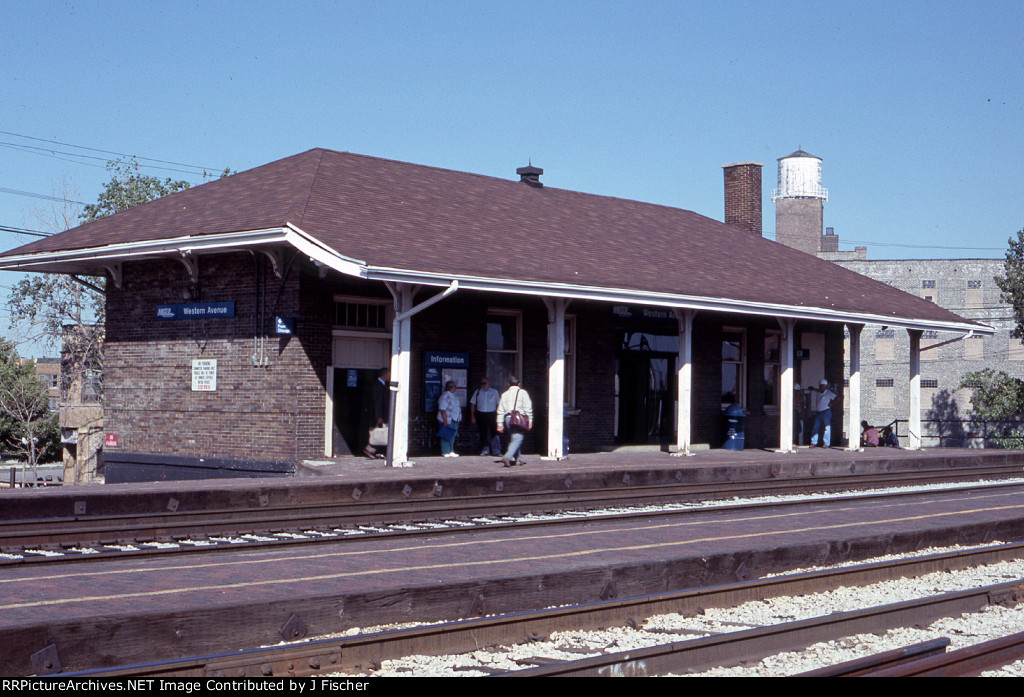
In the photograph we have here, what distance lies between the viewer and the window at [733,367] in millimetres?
24609

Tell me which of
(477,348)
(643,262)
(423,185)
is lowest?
(477,348)

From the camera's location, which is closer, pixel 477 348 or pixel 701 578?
pixel 701 578

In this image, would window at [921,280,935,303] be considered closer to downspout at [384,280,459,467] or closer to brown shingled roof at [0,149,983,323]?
brown shingled roof at [0,149,983,323]

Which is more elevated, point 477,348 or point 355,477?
point 477,348

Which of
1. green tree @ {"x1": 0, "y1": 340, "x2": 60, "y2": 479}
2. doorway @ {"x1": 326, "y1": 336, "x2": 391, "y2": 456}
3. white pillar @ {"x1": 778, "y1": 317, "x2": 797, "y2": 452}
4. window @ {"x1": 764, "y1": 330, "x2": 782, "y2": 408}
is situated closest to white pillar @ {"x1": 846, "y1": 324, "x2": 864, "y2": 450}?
window @ {"x1": 764, "y1": 330, "x2": 782, "y2": 408}

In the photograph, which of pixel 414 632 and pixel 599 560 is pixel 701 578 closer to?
pixel 599 560

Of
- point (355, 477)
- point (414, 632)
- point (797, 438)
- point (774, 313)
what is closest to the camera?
point (414, 632)

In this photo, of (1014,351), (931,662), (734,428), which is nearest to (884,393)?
(1014,351)

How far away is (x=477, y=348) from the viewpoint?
64.4ft

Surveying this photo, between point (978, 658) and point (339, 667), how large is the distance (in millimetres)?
3326

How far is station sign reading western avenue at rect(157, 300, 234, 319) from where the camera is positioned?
18234 millimetres

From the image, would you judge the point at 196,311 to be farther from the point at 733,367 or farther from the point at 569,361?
the point at 733,367

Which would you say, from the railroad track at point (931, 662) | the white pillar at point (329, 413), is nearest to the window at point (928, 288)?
the white pillar at point (329, 413)
